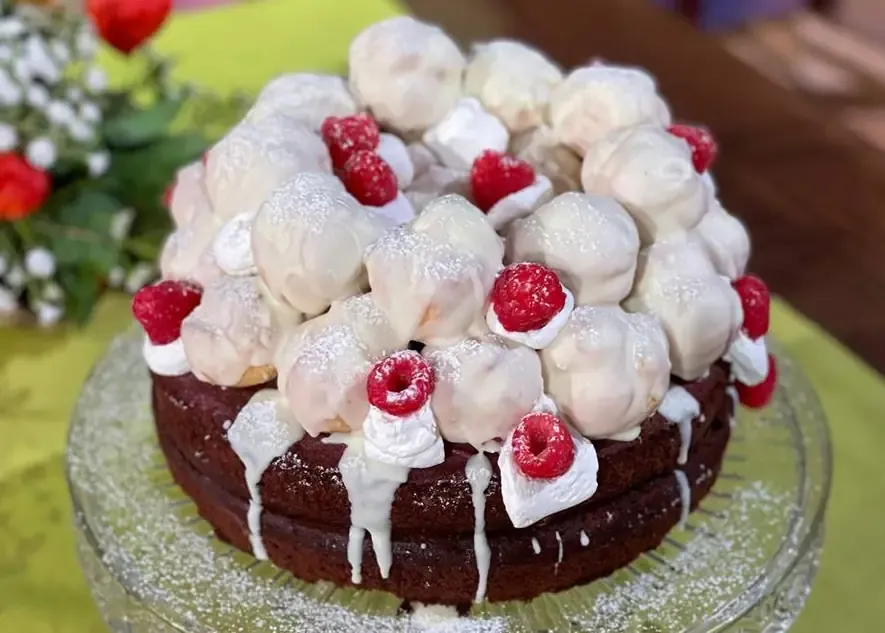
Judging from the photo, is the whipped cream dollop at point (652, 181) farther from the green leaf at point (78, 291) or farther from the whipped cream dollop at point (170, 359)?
the green leaf at point (78, 291)

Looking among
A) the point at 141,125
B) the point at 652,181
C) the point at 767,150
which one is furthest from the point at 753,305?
the point at 141,125

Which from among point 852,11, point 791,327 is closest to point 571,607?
point 791,327

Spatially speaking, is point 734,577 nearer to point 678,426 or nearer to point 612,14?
point 678,426

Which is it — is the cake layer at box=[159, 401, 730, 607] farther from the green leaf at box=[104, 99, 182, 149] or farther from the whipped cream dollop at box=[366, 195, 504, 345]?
the green leaf at box=[104, 99, 182, 149]

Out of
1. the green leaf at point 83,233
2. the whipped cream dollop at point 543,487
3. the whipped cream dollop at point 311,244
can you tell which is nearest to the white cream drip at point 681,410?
the whipped cream dollop at point 543,487

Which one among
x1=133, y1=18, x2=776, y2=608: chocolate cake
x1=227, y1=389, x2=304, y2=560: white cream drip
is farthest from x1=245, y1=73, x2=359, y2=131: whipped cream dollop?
x1=227, y1=389, x2=304, y2=560: white cream drip

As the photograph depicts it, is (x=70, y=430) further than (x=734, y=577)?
Yes
